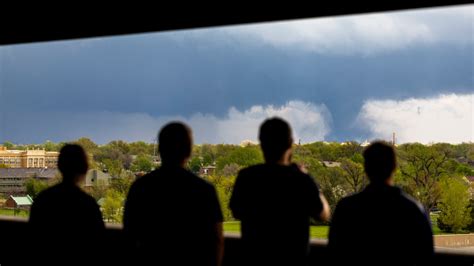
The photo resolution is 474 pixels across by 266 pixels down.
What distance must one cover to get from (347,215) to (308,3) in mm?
1208

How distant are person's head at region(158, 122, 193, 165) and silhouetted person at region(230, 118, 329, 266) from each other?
0.28m

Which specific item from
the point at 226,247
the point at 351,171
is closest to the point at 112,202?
the point at 351,171

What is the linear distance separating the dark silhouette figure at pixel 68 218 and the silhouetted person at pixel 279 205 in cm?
67

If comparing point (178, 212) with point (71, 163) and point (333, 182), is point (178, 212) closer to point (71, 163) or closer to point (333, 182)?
point (71, 163)

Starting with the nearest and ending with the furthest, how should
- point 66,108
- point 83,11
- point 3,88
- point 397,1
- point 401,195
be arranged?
point 401,195 → point 397,1 → point 83,11 → point 3,88 → point 66,108

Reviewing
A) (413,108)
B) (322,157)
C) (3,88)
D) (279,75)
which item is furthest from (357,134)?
(3,88)

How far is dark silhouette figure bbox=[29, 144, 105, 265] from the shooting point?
2.61 m

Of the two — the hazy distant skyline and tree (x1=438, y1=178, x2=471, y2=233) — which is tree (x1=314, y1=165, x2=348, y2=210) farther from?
the hazy distant skyline

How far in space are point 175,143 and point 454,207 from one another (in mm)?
58356

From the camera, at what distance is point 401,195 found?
7.32 feet

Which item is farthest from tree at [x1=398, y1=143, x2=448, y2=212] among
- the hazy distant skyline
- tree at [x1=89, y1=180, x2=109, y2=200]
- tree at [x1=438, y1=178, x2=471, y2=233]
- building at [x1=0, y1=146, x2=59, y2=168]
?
the hazy distant skyline

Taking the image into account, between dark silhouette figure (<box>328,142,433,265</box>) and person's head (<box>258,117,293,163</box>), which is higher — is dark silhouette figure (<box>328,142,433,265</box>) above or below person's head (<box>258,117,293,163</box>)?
below

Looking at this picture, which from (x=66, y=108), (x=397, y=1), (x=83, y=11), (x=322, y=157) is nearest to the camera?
(x=397, y=1)

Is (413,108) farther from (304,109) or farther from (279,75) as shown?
(279,75)
